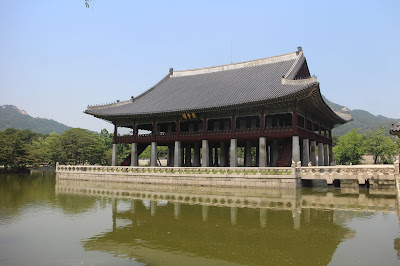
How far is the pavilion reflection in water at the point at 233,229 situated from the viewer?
352 inches

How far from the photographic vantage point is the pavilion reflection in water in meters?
8.94

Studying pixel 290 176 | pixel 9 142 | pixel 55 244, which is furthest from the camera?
pixel 9 142

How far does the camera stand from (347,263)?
8.12 meters

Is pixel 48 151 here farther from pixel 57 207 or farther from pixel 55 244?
pixel 55 244

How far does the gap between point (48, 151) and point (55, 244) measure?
6377 cm

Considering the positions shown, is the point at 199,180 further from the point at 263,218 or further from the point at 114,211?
the point at 263,218

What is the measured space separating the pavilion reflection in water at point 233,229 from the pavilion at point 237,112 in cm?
1137

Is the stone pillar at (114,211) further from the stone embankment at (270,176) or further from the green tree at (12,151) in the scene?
the green tree at (12,151)

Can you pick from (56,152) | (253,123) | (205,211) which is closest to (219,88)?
(253,123)

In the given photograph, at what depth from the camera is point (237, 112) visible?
110 feet

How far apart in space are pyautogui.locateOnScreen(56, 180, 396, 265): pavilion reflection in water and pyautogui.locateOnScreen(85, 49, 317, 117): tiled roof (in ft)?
43.4

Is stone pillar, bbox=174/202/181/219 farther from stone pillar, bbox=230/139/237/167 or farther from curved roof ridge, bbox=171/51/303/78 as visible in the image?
curved roof ridge, bbox=171/51/303/78

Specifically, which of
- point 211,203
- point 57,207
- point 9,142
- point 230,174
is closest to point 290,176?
point 230,174

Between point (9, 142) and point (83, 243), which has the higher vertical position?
point (9, 142)
